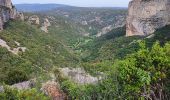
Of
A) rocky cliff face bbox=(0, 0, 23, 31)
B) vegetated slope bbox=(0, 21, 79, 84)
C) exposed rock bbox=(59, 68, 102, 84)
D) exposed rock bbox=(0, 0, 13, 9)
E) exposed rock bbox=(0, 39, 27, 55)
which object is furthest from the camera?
exposed rock bbox=(0, 0, 13, 9)

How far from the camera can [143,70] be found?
54.9 m

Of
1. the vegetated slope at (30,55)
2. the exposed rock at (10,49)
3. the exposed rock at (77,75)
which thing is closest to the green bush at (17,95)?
the exposed rock at (77,75)

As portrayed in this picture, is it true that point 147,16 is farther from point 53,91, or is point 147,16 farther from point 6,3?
point 53,91

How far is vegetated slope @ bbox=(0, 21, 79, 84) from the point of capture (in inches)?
4521

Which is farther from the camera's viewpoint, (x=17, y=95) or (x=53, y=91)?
(x=53, y=91)

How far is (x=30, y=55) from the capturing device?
13938cm

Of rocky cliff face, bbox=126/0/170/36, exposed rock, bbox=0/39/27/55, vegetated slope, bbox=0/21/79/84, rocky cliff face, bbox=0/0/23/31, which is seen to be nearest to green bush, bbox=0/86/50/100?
vegetated slope, bbox=0/21/79/84

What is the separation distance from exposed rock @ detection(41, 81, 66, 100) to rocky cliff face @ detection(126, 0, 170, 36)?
80647mm

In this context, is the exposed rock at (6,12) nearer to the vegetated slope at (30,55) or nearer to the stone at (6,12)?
the stone at (6,12)

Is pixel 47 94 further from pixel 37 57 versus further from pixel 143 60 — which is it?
pixel 37 57

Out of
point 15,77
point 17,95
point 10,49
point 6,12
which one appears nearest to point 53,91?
point 15,77

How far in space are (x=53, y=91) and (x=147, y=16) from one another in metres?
90.5

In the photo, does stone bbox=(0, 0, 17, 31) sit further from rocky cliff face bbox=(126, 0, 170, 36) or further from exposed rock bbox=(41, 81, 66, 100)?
exposed rock bbox=(41, 81, 66, 100)

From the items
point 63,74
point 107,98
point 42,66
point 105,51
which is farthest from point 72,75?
point 105,51
